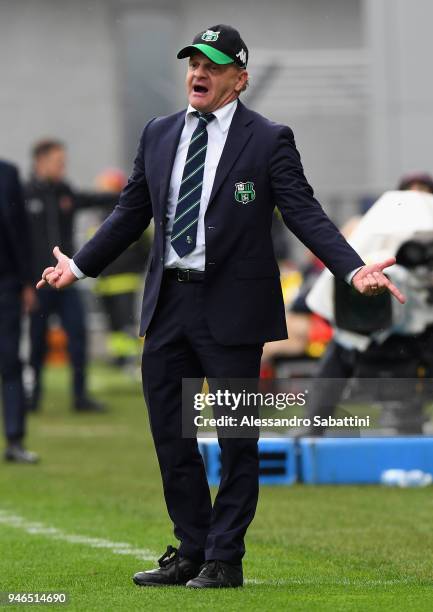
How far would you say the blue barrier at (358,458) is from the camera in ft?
36.1

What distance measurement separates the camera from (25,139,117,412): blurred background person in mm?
16578

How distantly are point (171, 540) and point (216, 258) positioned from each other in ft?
7.40

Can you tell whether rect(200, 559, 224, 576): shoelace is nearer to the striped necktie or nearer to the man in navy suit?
the man in navy suit

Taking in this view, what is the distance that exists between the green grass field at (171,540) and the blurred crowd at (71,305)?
567 mm

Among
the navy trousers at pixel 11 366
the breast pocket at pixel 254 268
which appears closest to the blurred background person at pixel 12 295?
the navy trousers at pixel 11 366

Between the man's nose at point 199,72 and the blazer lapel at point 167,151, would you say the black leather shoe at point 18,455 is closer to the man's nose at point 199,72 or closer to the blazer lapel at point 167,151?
the blazer lapel at point 167,151

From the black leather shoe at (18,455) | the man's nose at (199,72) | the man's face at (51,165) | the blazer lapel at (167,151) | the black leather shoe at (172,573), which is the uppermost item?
the man's nose at (199,72)

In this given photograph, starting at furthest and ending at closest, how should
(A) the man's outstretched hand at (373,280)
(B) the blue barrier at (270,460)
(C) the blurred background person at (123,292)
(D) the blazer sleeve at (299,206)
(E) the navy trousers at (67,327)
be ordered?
(C) the blurred background person at (123,292), (E) the navy trousers at (67,327), (B) the blue barrier at (270,460), (D) the blazer sleeve at (299,206), (A) the man's outstretched hand at (373,280)

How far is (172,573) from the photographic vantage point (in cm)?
735

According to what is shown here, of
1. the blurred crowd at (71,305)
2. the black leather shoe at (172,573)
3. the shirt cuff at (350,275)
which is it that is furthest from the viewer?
the blurred crowd at (71,305)

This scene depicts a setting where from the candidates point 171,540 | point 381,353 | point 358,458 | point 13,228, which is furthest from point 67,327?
point 171,540

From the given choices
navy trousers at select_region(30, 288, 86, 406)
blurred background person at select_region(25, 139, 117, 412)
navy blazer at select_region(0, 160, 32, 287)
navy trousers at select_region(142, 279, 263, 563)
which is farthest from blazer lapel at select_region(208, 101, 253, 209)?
navy trousers at select_region(30, 288, 86, 406)

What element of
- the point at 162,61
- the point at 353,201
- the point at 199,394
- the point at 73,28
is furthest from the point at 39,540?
the point at 73,28

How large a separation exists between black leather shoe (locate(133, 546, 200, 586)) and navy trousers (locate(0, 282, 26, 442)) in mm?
5439
